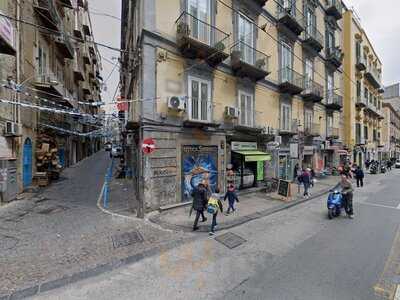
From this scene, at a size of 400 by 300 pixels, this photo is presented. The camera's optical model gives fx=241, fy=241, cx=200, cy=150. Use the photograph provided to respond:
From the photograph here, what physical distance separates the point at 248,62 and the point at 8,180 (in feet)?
41.9

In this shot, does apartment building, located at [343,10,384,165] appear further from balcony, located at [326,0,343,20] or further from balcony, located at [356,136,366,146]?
balcony, located at [326,0,343,20]

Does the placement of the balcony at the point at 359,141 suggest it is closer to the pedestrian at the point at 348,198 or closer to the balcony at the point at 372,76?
the balcony at the point at 372,76

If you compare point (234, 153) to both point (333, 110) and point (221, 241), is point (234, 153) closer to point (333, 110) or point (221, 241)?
point (221, 241)

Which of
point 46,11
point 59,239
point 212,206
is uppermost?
point 46,11

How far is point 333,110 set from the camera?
80.7 feet

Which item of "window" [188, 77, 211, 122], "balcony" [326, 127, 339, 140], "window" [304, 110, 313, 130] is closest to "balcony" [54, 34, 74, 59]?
"window" [188, 77, 211, 122]

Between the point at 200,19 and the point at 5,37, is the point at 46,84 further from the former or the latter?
the point at 200,19

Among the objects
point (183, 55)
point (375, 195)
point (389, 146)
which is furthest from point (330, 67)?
point (389, 146)

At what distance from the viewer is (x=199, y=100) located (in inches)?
433

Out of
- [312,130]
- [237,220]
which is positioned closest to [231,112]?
[237,220]

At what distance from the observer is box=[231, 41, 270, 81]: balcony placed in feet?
40.1

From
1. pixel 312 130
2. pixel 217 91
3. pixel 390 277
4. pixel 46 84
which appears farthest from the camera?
pixel 312 130

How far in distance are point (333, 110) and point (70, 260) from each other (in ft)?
85.9

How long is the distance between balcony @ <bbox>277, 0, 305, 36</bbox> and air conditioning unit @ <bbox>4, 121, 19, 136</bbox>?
51.7 feet
